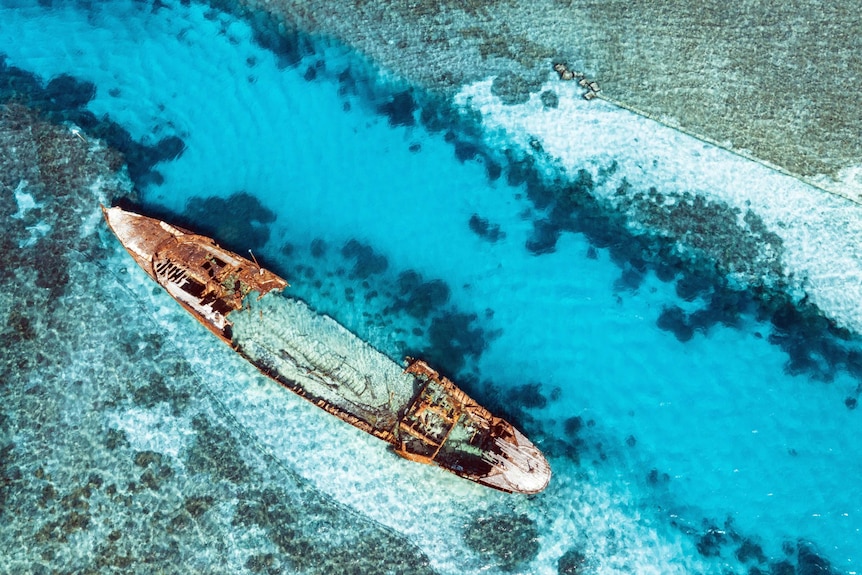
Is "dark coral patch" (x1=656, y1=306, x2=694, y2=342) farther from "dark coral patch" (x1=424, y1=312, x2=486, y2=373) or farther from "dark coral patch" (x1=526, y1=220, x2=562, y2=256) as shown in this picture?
"dark coral patch" (x1=424, y1=312, x2=486, y2=373)

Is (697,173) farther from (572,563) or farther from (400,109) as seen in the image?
(572,563)

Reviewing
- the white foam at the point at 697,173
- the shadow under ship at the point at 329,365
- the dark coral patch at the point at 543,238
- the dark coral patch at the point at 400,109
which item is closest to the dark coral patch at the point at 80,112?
the shadow under ship at the point at 329,365

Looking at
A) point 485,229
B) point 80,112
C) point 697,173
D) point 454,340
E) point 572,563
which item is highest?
point 697,173

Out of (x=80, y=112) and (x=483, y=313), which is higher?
(x=80, y=112)

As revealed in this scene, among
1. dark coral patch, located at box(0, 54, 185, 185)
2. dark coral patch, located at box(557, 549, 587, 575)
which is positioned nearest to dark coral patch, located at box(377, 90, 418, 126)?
dark coral patch, located at box(0, 54, 185, 185)

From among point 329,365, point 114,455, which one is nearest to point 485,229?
point 329,365

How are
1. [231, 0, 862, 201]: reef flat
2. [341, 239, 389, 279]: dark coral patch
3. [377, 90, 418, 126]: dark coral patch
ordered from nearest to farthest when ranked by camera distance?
[341, 239, 389, 279]: dark coral patch → [231, 0, 862, 201]: reef flat → [377, 90, 418, 126]: dark coral patch

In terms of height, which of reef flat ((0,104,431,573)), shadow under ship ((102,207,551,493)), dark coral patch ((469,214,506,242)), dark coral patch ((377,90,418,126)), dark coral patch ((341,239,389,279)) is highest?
dark coral patch ((377,90,418,126))
